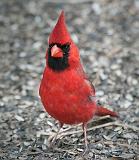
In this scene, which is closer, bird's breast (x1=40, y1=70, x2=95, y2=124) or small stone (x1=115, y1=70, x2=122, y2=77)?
bird's breast (x1=40, y1=70, x2=95, y2=124)

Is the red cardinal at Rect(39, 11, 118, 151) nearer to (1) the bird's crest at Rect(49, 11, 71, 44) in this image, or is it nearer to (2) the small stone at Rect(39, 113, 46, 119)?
(1) the bird's crest at Rect(49, 11, 71, 44)

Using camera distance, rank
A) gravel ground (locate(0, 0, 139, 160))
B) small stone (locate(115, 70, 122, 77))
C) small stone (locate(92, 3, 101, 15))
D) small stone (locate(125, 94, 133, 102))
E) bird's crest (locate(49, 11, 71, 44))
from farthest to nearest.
Result: small stone (locate(92, 3, 101, 15))
small stone (locate(115, 70, 122, 77))
small stone (locate(125, 94, 133, 102))
gravel ground (locate(0, 0, 139, 160))
bird's crest (locate(49, 11, 71, 44))

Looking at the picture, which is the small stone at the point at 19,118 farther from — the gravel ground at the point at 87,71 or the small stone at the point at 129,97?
the small stone at the point at 129,97

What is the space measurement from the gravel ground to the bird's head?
2.50 feet

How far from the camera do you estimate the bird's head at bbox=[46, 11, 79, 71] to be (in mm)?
3584

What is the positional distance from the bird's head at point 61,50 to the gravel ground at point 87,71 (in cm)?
76

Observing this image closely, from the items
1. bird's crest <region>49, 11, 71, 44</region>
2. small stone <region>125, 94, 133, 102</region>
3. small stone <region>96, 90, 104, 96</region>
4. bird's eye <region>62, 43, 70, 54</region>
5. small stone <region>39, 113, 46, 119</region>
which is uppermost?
bird's crest <region>49, 11, 71, 44</region>

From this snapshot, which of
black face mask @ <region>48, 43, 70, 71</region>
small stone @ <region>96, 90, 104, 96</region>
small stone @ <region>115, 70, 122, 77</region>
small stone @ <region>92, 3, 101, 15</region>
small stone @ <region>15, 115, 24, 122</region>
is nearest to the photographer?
black face mask @ <region>48, 43, 70, 71</region>

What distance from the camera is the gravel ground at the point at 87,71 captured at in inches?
164

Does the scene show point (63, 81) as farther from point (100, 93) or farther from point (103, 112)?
point (100, 93)

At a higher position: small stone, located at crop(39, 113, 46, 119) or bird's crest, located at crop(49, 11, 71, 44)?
bird's crest, located at crop(49, 11, 71, 44)

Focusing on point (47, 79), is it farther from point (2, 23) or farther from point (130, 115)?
point (2, 23)

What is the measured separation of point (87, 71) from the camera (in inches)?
211

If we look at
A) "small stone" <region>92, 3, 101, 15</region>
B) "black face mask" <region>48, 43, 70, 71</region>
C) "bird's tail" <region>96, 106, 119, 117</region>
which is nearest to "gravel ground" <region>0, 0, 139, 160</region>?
"small stone" <region>92, 3, 101, 15</region>
